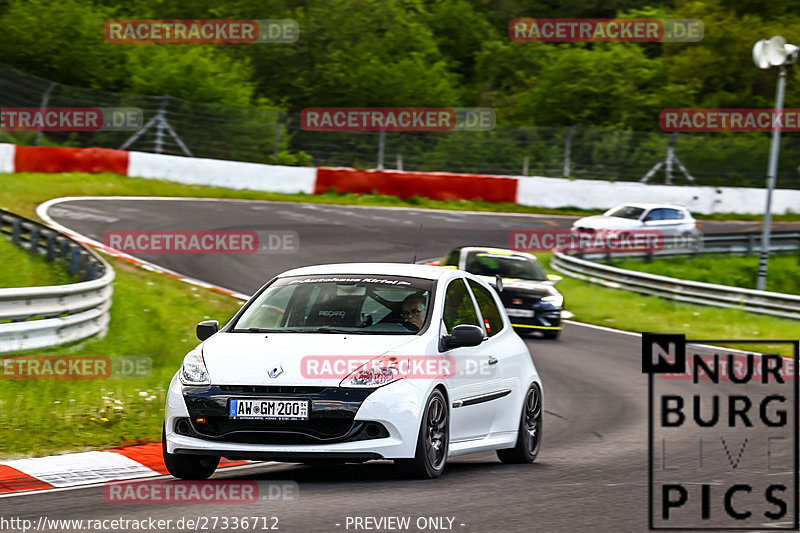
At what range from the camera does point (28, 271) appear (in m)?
17.9

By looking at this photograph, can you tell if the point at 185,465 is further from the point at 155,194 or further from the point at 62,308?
the point at 155,194

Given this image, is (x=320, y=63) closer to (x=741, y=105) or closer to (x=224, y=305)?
(x=741, y=105)

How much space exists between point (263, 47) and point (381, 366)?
46399 mm

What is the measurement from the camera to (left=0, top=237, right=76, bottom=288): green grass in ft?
57.1

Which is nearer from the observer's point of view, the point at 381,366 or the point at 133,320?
the point at 381,366

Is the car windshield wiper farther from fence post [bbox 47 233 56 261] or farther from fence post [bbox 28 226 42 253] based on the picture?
fence post [bbox 28 226 42 253]

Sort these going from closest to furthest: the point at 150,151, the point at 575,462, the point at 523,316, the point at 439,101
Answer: the point at 575,462
the point at 523,316
the point at 150,151
the point at 439,101

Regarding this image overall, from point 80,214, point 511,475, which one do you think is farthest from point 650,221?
point 511,475

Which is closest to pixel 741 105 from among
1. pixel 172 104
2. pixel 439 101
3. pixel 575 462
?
pixel 439 101

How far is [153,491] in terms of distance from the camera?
7461 millimetres

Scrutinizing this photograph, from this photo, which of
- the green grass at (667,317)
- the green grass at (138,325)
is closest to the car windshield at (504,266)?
the green grass at (667,317)
